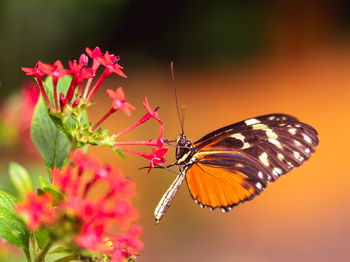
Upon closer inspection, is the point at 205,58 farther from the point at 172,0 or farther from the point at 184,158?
the point at 184,158

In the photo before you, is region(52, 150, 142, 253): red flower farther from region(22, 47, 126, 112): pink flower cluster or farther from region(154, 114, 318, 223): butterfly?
region(154, 114, 318, 223): butterfly

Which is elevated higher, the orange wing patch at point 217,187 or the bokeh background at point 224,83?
the bokeh background at point 224,83

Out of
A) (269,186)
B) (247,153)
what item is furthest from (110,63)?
(269,186)

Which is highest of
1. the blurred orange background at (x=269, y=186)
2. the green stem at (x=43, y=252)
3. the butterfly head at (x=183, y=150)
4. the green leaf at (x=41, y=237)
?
the blurred orange background at (x=269, y=186)

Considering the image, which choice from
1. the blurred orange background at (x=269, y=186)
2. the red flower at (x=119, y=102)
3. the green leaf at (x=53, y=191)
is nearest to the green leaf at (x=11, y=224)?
the green leaf at (x=53, y=191)

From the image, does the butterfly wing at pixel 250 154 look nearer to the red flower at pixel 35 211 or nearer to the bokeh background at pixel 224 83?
the red flower at pixel 35 211

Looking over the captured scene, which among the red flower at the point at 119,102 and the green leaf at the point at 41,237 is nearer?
the green leaf at the point at 41,237

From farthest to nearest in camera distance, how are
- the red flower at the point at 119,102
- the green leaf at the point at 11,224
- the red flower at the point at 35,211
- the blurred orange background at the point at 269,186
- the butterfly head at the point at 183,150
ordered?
the blurred orange background at the point at 269,186, the butterfly head at the point at 183,150, the red flower at the point at 119,102, the green leaf at the point at 11,224, the red flower at the point at 35,211
